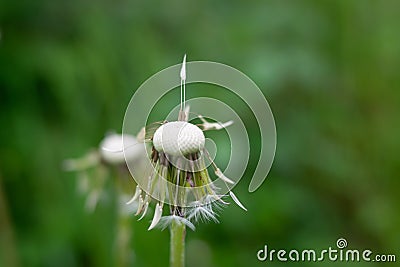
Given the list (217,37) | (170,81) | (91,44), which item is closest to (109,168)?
(170,81)

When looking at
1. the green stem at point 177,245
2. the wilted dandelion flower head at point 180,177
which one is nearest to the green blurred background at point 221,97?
the green stem at point 177,245

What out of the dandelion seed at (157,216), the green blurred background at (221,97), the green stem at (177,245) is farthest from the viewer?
the green blurred background at (221,97)

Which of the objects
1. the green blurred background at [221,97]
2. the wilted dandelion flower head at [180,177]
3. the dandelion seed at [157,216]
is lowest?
the dandelion seed at [157,216]

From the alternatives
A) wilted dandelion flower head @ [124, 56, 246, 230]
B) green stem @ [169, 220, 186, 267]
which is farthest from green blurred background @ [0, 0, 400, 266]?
wilted dandelion flower head @ [124, 56, 246, 230]

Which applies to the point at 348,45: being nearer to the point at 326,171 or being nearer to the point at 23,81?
the point at 326,171

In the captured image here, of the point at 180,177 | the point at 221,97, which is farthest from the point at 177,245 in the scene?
the point at 221,97

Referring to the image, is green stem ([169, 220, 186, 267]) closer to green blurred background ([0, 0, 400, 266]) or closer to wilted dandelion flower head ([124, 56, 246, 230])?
wilted dandelion flower head ([124, 56, 246, 230])

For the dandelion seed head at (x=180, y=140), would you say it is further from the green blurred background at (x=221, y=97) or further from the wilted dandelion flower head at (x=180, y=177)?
the green blurred background at (x=221, y=97)

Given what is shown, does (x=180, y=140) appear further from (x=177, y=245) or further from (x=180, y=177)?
(x=177, y=245)
